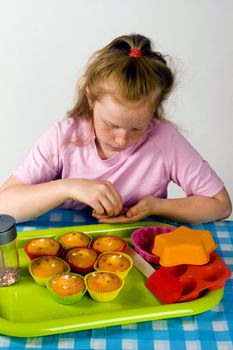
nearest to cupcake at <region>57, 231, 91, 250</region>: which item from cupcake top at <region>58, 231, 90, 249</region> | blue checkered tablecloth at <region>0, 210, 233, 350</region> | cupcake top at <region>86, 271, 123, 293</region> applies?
cupcake top at <region>58, 231, 90, 249</region>

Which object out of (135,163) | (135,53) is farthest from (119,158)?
(135,53)

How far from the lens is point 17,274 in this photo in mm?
953

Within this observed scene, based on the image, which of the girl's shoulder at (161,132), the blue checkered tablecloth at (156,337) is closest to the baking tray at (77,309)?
the blue checkered tablecloth at (156,337)

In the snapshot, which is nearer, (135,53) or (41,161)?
(135,53)

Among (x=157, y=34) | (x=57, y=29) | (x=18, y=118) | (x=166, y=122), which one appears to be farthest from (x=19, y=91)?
(x=166, y=122)

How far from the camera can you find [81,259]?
98 centimetres

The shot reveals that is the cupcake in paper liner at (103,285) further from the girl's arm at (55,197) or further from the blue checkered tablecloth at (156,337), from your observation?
the girl's arm at (55,197)

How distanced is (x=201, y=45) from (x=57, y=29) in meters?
0.62

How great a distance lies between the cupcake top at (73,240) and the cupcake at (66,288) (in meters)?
0.11

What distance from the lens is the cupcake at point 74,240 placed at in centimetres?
103

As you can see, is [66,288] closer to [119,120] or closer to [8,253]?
[8,253]

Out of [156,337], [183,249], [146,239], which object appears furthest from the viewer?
[146,239]

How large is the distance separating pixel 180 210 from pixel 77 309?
1.25ft

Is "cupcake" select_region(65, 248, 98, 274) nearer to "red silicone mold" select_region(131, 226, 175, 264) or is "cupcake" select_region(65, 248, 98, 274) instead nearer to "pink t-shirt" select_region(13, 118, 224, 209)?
"red silicone mold" select_region(131, 226, 175, 264)
